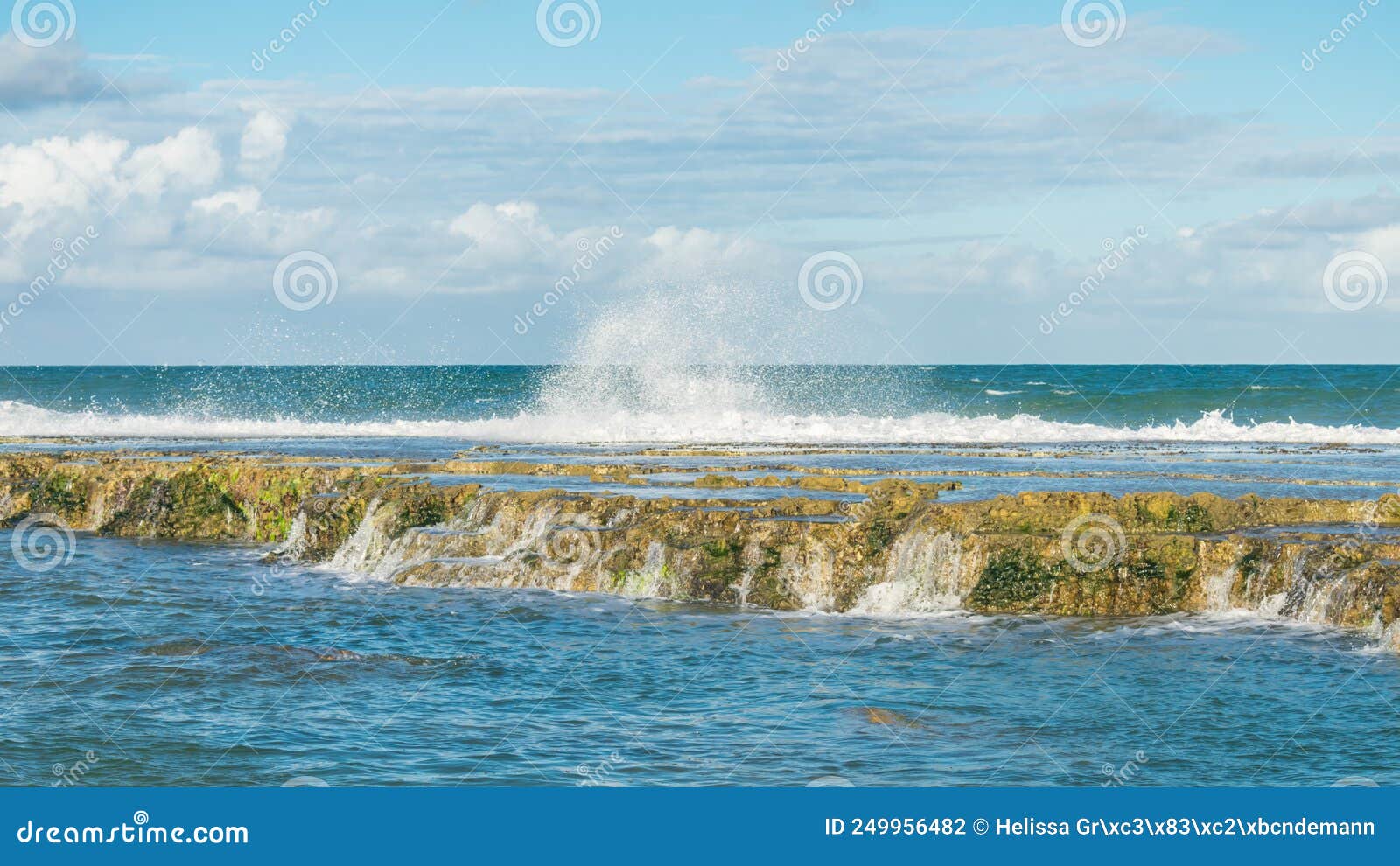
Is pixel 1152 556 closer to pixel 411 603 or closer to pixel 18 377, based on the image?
pixel 411 603

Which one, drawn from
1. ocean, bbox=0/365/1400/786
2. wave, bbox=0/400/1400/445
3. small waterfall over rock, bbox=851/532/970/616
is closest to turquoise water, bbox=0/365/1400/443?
wave, bbox=0/400/1400/445

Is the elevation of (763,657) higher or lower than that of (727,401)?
lower

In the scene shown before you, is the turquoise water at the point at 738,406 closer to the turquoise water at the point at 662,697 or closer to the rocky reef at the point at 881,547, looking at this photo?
the rocky reef at the point at 881,547

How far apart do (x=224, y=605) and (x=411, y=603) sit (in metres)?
2.51

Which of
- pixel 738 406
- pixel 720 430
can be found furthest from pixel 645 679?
pixel 738 406

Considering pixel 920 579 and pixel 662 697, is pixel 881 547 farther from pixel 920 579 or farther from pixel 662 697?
pixel 662 697

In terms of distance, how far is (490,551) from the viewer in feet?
71.0

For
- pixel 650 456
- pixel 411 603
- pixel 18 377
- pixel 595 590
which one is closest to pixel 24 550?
pixel 411 603

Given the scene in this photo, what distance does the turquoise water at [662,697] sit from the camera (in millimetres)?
11047

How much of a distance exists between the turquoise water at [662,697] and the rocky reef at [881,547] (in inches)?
27.4

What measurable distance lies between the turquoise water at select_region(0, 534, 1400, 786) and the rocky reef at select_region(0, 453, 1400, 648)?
70 cm

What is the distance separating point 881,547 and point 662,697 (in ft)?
20.6

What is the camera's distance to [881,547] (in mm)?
18844

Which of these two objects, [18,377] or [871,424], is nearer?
[871,424]
